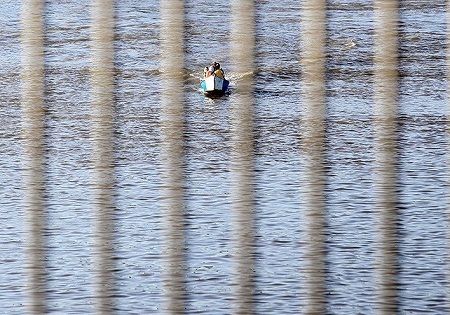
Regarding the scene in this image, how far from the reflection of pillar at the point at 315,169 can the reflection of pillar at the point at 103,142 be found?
292 millimetres

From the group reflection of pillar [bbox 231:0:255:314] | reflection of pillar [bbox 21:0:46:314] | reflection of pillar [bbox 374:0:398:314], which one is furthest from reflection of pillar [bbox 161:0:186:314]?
reflection of pillar [bbox 374:0:398:314]

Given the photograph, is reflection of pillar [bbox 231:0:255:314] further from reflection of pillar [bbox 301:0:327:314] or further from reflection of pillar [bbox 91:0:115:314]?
reflection of pillar [bbox 91:0:115:314]

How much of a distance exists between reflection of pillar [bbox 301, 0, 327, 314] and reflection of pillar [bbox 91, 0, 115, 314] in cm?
29

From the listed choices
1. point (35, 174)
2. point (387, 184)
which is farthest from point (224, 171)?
point (387, 184)

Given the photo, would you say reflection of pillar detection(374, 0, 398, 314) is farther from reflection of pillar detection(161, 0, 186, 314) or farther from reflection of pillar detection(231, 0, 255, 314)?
reflection of pillar detection(161, 0, 186, 314)

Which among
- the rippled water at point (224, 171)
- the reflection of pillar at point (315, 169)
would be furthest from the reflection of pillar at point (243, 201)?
the rippled water at point (224, 171)

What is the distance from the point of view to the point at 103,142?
1578 millimetres

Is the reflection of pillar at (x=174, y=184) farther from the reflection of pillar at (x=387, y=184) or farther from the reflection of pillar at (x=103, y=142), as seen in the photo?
the reflection of pillar at (x=387, y=184)

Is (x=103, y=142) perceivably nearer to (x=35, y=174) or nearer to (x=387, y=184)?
(x=35, y=174)

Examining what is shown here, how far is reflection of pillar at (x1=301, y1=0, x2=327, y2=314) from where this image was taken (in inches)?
55.8

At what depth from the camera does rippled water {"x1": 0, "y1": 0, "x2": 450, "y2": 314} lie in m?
11.4

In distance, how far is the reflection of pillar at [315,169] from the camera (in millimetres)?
1417

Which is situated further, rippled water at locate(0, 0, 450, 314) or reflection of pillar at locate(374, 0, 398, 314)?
rippled water at locate(0, 0, 450, 314)

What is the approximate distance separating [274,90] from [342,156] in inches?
183
